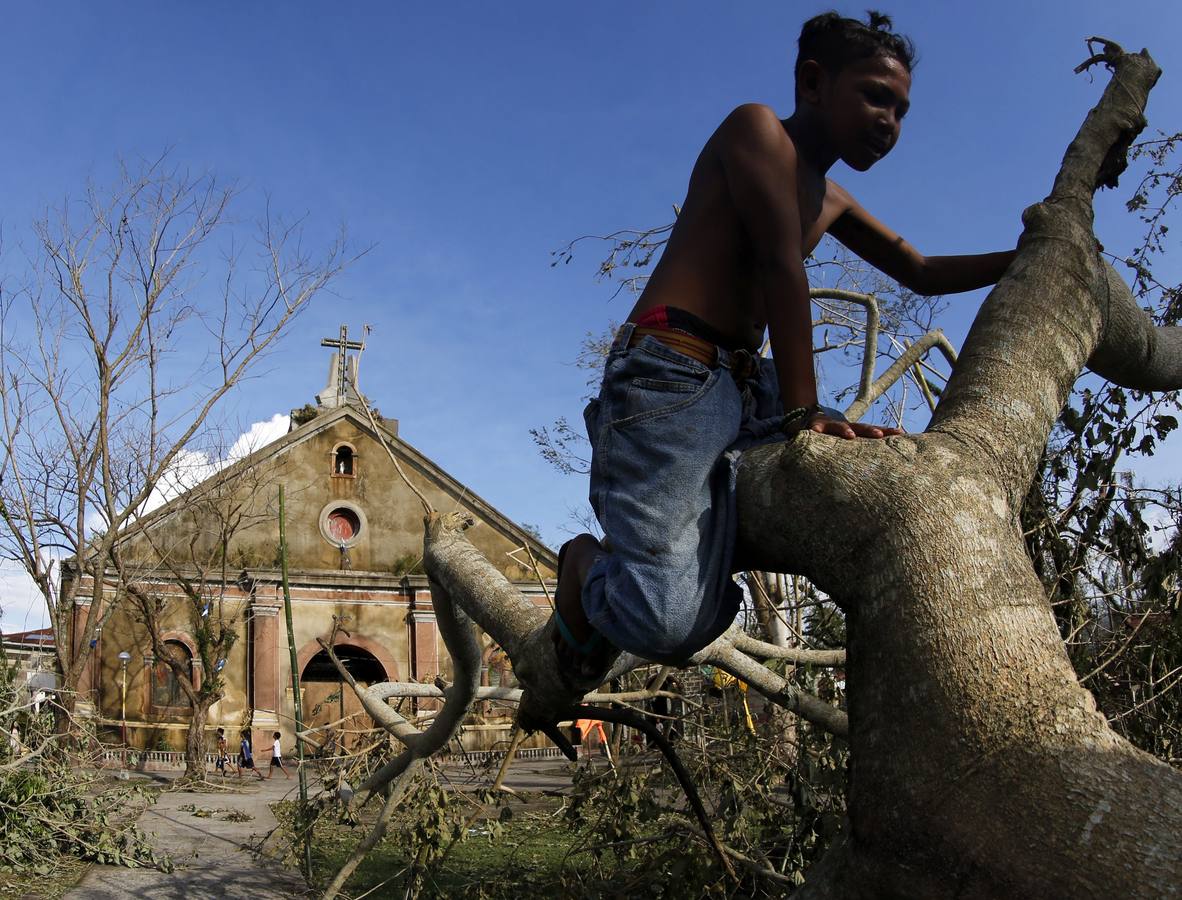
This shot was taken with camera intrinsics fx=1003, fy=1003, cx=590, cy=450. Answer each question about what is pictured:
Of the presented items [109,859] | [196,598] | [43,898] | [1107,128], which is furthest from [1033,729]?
[196,598]

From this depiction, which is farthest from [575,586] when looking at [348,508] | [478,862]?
[348,508]

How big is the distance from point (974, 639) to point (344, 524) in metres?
22.9

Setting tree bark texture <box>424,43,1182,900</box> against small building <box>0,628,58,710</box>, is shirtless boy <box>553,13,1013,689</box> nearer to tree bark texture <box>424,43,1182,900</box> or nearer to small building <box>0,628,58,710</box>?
tree bark texture <box>424,43,1182,900</box>

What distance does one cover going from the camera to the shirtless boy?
177 centimetres

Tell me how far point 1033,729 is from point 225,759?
20238 millimetres

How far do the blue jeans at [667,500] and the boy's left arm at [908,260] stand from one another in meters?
0.69

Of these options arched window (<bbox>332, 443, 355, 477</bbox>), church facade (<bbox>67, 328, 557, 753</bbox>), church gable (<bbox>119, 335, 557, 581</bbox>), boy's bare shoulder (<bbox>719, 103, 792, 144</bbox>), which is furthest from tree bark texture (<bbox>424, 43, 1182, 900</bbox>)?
arched window (<bbox>332, 443, 355, 477</bbox>)

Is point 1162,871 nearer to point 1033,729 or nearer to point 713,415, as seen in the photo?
point 1033,729

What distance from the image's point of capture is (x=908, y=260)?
8.06 ft

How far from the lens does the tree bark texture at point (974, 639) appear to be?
4.16 feet

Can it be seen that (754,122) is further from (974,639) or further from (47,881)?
(47,881)

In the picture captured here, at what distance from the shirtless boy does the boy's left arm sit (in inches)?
11.0

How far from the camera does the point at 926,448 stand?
161cm

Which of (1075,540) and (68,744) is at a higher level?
(1075,540)
